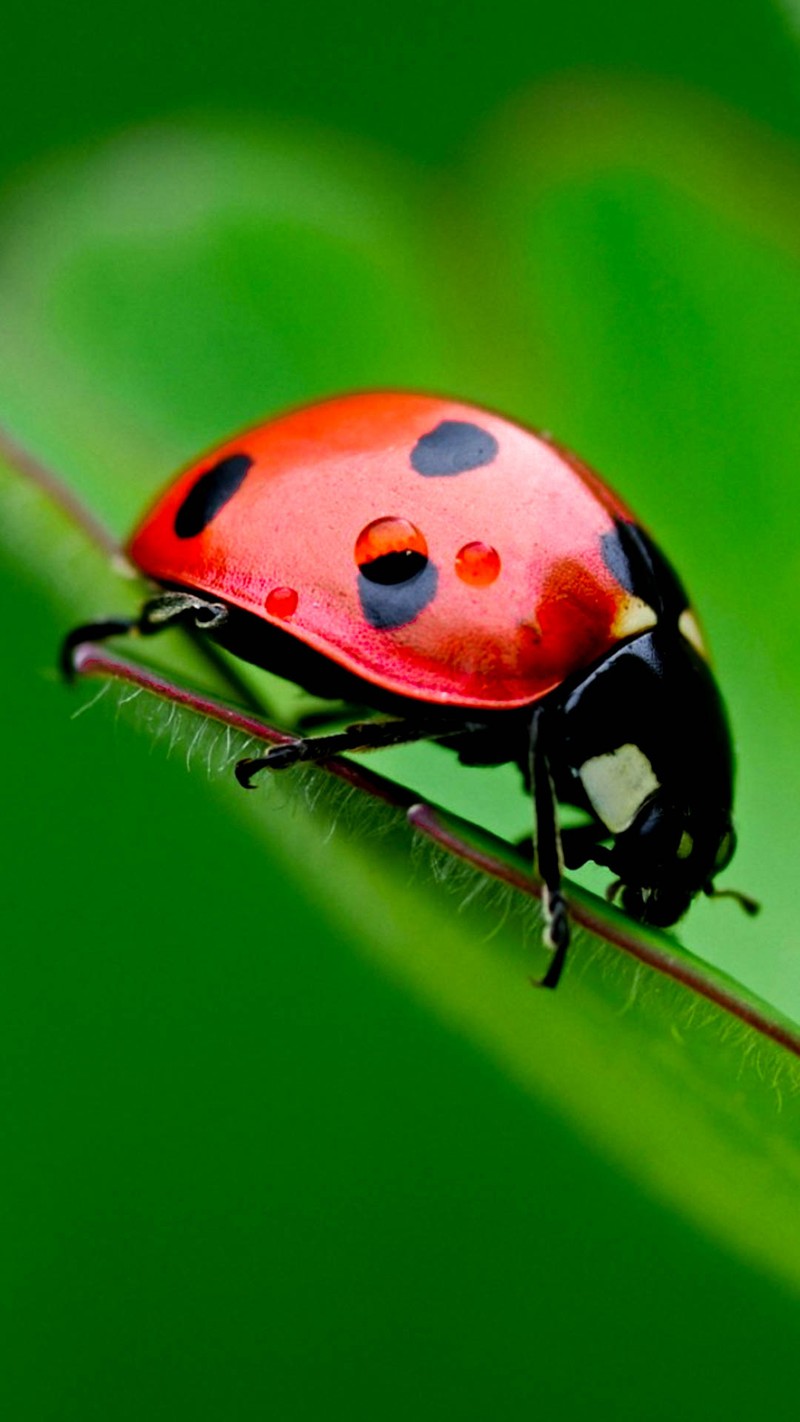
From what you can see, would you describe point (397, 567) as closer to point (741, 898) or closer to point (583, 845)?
point (583, 845)

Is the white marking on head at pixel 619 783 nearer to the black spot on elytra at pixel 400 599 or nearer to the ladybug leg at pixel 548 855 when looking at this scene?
the ladybug leg at pixel 548 855

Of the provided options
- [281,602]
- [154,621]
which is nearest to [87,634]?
[154,621]

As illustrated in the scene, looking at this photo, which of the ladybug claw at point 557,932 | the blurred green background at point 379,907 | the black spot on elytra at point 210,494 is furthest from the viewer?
the black spot on elytra at point 210,494

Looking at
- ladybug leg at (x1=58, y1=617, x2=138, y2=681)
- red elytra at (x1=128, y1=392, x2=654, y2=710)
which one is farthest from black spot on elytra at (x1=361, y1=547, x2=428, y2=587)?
ladybug leg at (x1=58, y1=617, x2=138, y2=681)

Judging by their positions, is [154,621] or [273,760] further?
[154,621]

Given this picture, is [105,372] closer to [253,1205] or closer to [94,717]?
[94,717]

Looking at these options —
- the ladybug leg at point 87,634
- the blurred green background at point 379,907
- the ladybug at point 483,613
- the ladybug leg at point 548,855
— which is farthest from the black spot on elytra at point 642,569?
the ladybug leg at point 87,634

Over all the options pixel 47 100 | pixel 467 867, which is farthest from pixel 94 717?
pixel 47 100

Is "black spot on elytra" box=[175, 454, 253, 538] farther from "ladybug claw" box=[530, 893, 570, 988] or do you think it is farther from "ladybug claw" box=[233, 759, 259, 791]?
"ladybug claw" box=[530, 893, 570, 988]
